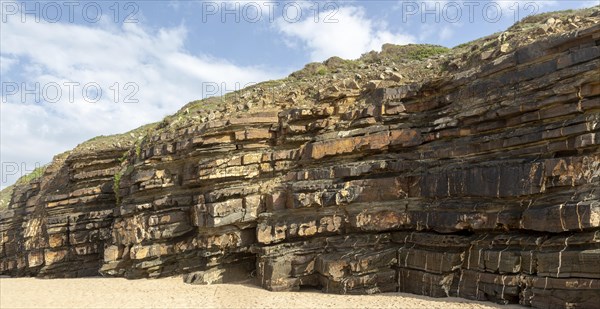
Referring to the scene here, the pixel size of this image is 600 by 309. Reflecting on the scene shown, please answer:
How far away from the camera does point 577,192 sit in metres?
13.1

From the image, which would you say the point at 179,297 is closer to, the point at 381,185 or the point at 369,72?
the point at 381,185

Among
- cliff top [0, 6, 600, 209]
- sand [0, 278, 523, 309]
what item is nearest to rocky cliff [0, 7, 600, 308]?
cliff top [0, 6, 600, 209]

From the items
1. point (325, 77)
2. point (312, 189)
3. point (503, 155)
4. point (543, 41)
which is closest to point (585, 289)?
point (503, 155)

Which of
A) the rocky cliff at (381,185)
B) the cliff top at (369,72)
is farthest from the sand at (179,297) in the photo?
the cliff top at (369,72)

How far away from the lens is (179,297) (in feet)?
58.5

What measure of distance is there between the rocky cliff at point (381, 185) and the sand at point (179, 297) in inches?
33.6

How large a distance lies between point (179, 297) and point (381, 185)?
37.9 feet

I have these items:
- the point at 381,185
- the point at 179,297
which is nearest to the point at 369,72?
the point at 381,185

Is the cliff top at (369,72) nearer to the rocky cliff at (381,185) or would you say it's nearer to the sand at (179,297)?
the rocky cliff at (381,185)

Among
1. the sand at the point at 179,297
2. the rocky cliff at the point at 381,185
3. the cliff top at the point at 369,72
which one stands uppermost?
the cliff top at the point at 369,72

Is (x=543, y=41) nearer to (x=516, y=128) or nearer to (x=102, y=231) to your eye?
(x=516, y=128)

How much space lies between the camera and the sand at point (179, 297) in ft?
49.3

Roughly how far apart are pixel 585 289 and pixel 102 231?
28.4 metres

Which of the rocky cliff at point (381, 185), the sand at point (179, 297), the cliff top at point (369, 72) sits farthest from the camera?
the cliff top at point (369, 72)
